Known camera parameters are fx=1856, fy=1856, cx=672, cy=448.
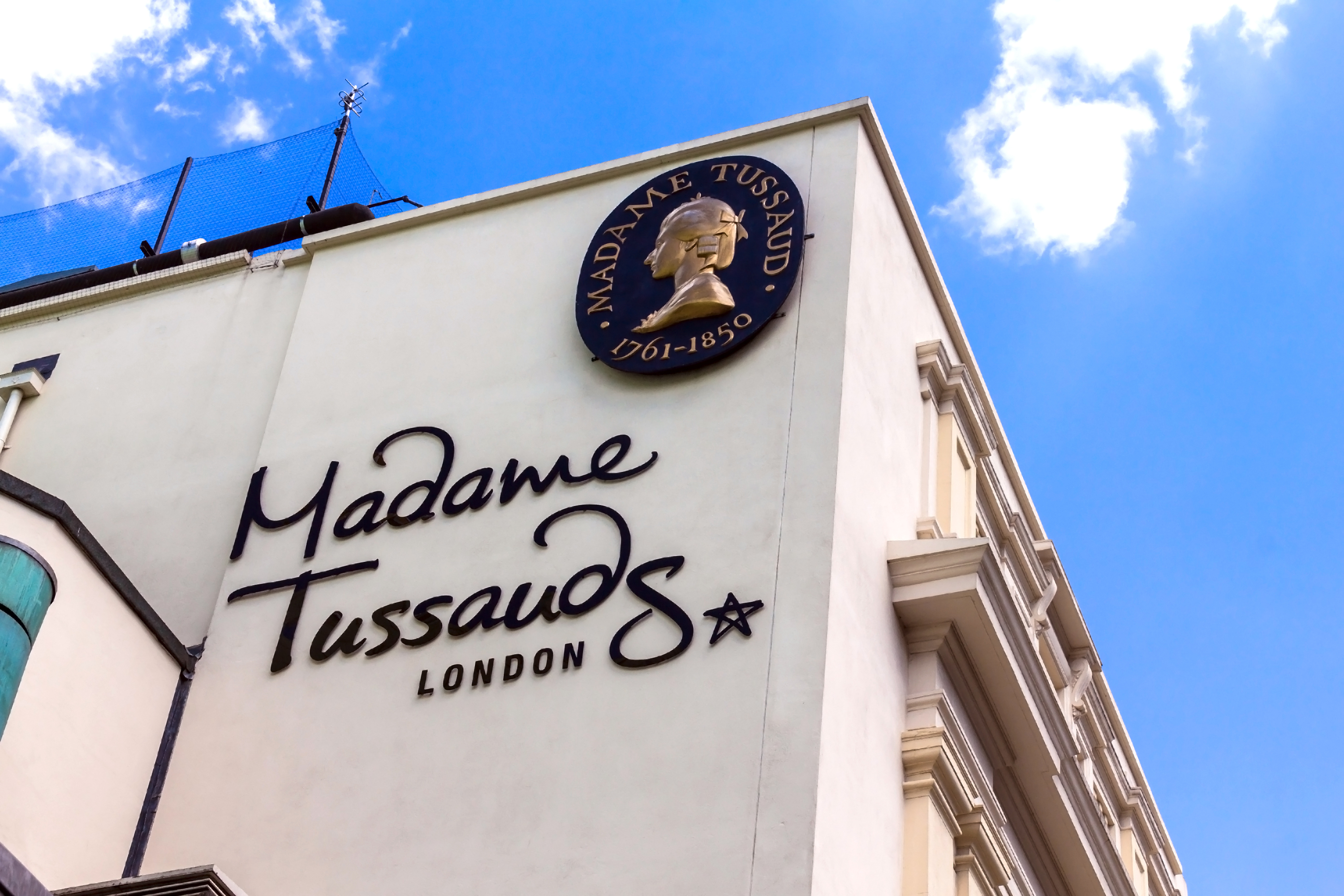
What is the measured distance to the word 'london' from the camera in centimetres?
1302

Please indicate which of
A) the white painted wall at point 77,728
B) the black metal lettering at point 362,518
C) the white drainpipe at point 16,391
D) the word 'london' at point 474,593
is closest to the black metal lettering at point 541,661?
the word 'london' at point 474,593

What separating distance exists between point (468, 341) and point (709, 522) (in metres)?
3.30

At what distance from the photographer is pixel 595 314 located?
14.9 meters

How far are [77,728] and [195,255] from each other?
722 cm

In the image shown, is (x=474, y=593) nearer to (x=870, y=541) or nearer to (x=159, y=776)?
(x=159, y=776)

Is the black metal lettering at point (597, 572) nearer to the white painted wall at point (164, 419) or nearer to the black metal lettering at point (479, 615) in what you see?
the black metal lettering at point (479, 615)

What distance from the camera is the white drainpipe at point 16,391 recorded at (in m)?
17.3

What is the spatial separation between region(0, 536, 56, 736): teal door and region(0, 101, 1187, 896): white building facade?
0.33 metres

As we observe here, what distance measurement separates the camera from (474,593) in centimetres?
1359

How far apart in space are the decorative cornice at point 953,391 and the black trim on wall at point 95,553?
6.55 metres

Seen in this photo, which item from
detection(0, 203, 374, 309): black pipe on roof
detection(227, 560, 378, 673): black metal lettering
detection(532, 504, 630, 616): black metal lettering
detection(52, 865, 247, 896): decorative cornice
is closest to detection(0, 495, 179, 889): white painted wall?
detection(227, 560, 378, 673): black metal lettering

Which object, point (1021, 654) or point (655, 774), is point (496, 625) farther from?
point (1021, 654)

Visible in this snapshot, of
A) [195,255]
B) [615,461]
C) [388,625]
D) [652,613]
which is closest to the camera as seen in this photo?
[652,613]

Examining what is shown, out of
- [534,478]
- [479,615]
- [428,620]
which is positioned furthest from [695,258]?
[428,620]
